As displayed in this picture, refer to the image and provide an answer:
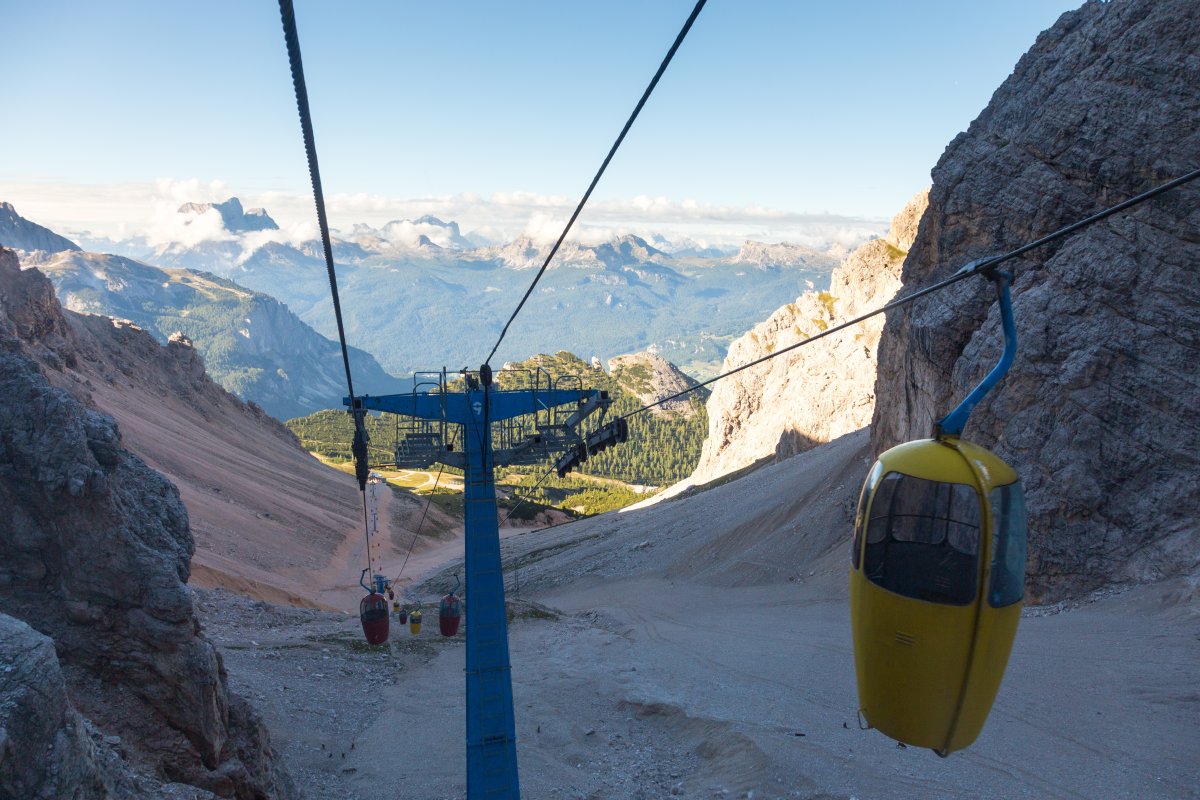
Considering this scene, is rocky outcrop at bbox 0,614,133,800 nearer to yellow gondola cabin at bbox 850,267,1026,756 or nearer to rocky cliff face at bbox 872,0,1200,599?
yellow gondola cabin at bbox 850,267,1026,756

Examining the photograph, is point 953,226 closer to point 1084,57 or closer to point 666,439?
point 1084,57

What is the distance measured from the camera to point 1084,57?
29.5 m

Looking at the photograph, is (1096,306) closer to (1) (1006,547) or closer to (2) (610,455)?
(1) (1006,547)

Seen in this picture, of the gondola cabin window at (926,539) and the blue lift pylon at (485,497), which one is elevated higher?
the gondola cabin window at (926,539)

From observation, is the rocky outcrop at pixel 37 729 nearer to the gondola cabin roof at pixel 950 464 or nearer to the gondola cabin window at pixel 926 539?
the gondola cabin window at pixel 926 539

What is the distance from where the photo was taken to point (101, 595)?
12156 mm

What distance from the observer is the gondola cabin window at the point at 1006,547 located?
798 cm

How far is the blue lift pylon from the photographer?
14812 mm

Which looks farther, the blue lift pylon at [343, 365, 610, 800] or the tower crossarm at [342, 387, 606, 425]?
the tower crossarm at [342, 387, 606, 425]


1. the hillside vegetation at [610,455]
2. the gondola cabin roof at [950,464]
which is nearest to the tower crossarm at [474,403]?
the gondola cabin roof at [950,464]

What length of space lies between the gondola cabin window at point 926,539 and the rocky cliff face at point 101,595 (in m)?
9.72

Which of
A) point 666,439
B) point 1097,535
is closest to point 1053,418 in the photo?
point 1097,535

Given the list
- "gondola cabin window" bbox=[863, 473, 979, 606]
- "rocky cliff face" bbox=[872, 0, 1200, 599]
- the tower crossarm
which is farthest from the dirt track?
"gondola cabin window" bbox=[863, 473, 979, 606]

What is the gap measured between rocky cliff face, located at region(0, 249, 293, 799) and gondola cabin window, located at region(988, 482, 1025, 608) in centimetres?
1057
